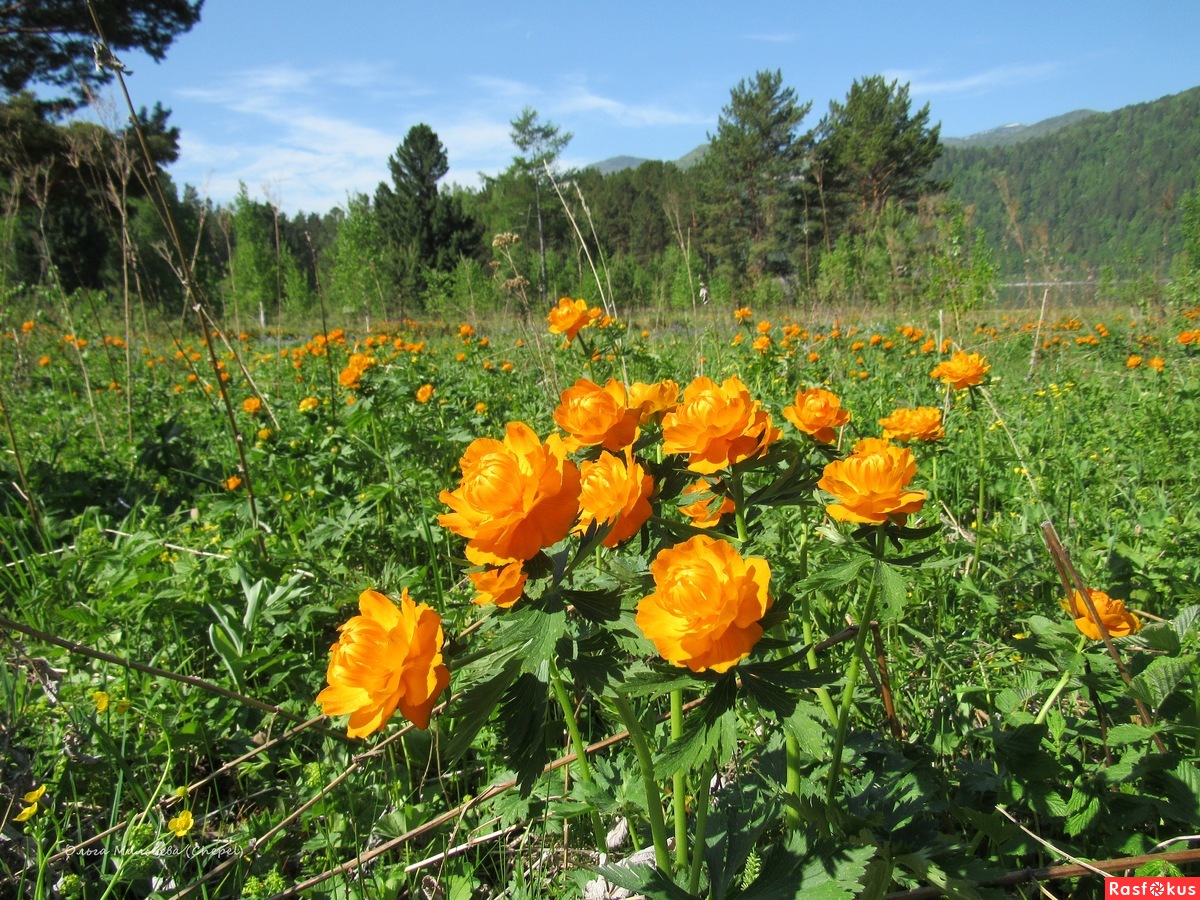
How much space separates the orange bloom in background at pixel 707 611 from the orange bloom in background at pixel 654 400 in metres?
0.36

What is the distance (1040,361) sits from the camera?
486cm

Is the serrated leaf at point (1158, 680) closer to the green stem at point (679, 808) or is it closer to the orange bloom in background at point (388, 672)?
the green stem at point (679, 808)

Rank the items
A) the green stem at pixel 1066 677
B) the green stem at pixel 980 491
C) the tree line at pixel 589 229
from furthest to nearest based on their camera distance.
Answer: the tree line at pixel 589 229 < the green stem at pixel 980 491 < the green stem at pixel 1066 677

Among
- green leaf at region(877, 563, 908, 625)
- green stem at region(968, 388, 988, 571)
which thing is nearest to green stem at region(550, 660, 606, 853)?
green leaf at region(877, 563, 908, 625)

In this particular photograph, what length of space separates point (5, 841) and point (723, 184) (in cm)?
3093

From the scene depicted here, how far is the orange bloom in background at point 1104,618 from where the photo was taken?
0.91 meters

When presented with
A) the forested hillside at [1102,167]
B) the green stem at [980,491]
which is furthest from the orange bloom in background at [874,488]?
the forested hillside at [1102,167]

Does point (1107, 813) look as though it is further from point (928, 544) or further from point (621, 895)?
point (928, 544)

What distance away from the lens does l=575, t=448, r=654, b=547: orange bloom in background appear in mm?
624

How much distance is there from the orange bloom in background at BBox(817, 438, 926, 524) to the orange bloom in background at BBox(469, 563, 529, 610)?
0.33 m

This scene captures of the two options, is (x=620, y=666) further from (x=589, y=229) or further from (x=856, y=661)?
Answer: (x=589, y=229)

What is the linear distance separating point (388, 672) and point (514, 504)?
0.62ft

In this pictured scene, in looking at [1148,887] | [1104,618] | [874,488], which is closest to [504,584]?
[874,488]

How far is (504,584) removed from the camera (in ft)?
1.90
